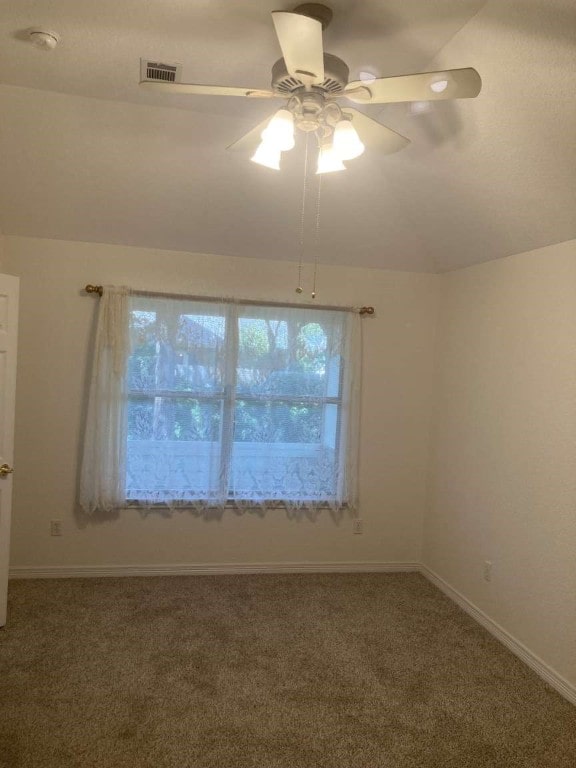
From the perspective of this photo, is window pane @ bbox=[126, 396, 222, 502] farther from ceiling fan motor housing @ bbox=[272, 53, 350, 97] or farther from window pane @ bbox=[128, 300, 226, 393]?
ceiling fan motor housing @ bbox=[272, 53, 350, 97]

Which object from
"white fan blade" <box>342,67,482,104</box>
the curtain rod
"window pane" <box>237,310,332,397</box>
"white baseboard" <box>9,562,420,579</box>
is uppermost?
"white fan blade" <box>342,67,482,104</box>

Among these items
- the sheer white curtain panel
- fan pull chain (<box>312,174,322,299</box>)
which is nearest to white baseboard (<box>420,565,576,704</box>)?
fan pull chain (<box>312,174,322,299</box>)

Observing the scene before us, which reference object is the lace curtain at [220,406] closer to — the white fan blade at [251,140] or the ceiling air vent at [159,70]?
the ceiling air vent at [159,70]

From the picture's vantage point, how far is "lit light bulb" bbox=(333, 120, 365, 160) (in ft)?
5.94

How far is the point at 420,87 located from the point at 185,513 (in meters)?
→ 3.03

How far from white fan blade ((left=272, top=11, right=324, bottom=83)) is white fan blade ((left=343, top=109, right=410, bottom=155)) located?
26 centimetres

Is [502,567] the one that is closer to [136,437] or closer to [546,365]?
[546,365]

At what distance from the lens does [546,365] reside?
2.88 m

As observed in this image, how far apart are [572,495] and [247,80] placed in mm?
2500

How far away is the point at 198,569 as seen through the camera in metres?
3.83

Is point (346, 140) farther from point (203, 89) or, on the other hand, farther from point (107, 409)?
point (107, 409)

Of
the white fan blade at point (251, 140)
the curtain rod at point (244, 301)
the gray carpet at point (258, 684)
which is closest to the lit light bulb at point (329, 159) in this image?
the white fan blade at point (251, 140)

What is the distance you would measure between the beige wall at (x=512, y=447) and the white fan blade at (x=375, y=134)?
1282 mm

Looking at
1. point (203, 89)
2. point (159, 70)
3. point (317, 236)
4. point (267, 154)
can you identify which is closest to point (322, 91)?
point (267, 154)
